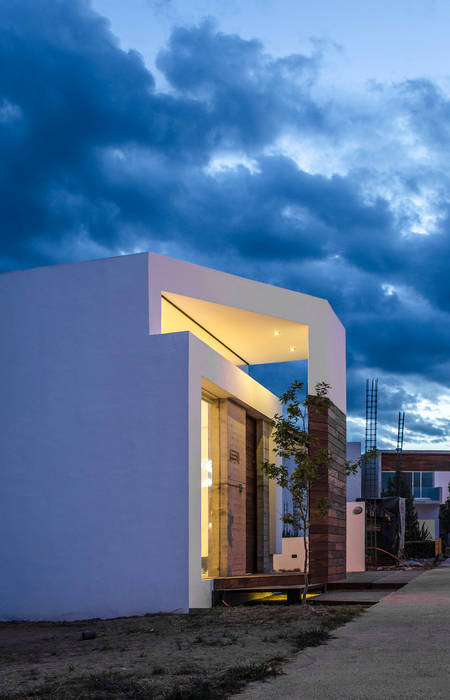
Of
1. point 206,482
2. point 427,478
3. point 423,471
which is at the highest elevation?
point 206,482

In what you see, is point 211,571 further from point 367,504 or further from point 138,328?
point 367,504

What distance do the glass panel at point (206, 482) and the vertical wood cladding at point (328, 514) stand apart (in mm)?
2312

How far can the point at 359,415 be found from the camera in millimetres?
34344

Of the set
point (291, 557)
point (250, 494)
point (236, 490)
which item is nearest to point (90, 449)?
point (236, 490)

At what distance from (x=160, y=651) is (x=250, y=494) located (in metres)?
11.1

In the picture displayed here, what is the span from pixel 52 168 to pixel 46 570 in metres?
15.5

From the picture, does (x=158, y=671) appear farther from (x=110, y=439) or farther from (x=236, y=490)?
(x=236, y=490)

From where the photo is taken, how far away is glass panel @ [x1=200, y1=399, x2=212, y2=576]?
15.9 metres

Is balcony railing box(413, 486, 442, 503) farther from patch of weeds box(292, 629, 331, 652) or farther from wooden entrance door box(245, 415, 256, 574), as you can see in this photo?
patch of weeds box(292, 629, 331, 652)

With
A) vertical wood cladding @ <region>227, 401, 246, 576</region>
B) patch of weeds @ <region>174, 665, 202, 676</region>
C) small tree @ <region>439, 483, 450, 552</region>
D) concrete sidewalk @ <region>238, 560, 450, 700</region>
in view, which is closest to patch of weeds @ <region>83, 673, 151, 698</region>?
patch of weeds @ <region>174, 665, 202, 676</region>

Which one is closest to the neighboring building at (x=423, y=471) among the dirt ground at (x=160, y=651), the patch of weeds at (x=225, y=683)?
the dirt ground at (x=160, y=651)

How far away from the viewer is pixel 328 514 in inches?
635

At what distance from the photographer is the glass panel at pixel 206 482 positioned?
52.2ft

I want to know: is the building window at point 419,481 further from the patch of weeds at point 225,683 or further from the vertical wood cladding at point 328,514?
the patch of weeds at point 225,683
